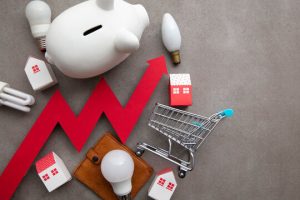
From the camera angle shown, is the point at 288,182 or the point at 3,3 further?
the point at 288,182

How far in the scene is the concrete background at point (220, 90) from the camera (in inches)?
52.1

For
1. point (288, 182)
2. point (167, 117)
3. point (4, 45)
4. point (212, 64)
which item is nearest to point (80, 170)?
point (167, 117)

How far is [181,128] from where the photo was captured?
1.30 m

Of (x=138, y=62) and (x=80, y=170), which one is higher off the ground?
(x=138, y=62)

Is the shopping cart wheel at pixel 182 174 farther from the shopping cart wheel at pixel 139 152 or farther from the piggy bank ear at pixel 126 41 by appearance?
the piggy bank ear at pixel 126 41

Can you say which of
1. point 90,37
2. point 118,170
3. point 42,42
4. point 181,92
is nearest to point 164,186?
point 118,170

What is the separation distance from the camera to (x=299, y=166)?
1.45 m

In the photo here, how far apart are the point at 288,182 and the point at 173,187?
0.59 m

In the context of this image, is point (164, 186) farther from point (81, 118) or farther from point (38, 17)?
point (38, 17)

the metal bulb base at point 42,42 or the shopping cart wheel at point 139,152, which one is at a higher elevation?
the metal bulb base at point 42,42

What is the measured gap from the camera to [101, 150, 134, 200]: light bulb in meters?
1.16

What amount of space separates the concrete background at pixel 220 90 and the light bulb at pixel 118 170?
0.15 meters

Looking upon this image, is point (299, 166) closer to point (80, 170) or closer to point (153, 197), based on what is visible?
point (153, 197)

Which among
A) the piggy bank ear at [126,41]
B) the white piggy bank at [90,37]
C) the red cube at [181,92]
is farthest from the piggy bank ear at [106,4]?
the red cube at [181,92]
